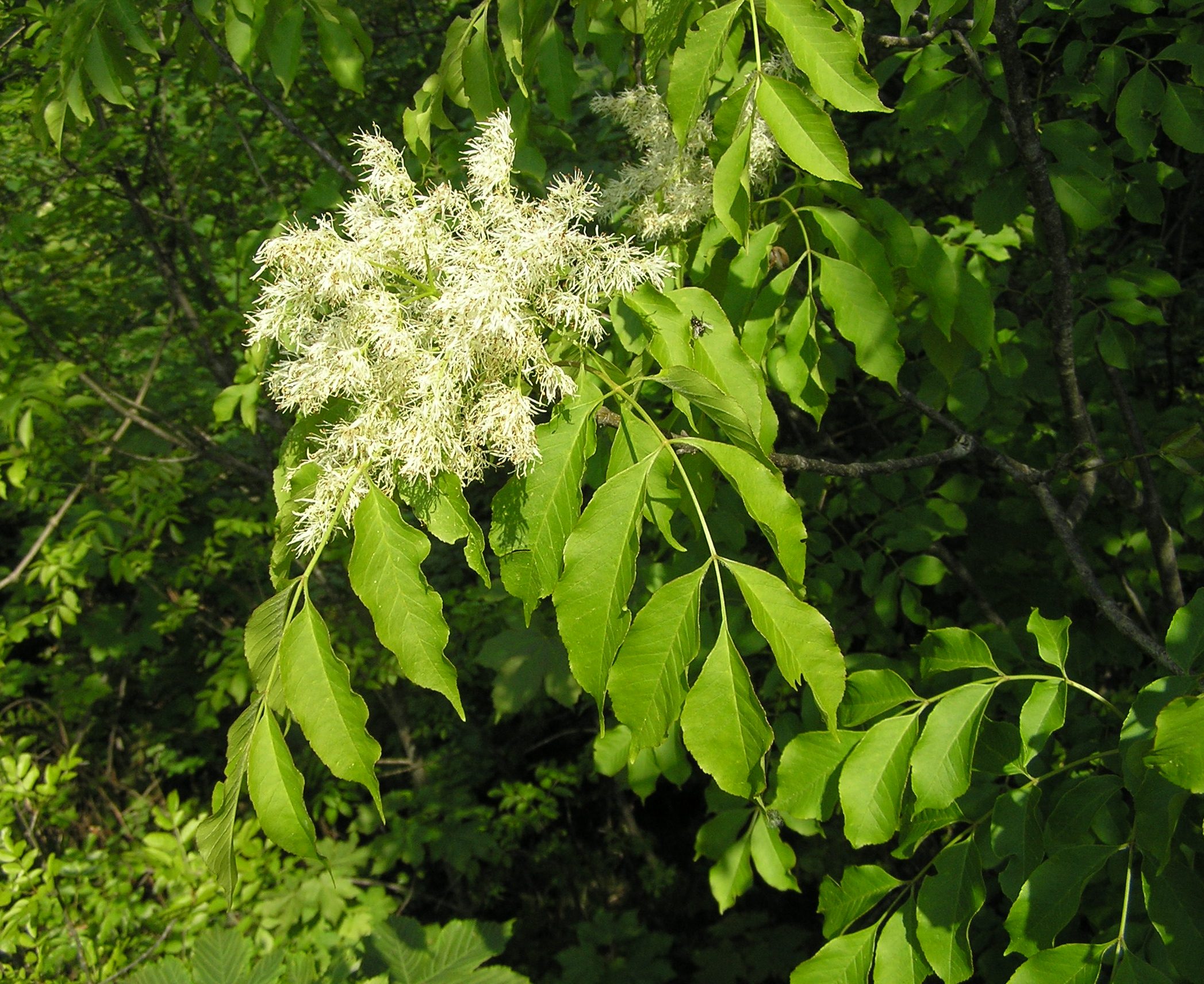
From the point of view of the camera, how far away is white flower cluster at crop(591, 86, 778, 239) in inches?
62.2

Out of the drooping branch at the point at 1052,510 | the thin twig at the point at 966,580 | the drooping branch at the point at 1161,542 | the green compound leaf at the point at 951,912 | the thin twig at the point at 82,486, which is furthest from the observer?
the thin twig at the point at 82,486

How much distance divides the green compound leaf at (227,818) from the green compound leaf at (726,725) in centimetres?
51

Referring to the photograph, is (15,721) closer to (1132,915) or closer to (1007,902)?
(1007,902)

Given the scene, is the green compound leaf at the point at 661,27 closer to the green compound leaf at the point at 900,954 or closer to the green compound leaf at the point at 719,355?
the green compound leaf at the point at 719,355

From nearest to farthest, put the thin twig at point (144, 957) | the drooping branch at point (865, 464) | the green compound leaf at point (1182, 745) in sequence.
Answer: the green compound leaf at point (1182, 745), the drooping branch at point (865, 464), the thin twig at point (144, 957)

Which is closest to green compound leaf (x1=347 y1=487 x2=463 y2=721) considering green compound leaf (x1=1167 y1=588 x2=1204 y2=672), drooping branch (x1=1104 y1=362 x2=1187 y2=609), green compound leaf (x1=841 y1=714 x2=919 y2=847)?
green compound leaf (x1=841 y1=714 x2=919 y2=847)

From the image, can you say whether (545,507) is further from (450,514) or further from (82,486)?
(82,486)

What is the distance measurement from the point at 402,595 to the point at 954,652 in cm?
82

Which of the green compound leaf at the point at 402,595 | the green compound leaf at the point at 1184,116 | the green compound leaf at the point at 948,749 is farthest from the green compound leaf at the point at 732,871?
the green compound leaf at the point at 1184,116

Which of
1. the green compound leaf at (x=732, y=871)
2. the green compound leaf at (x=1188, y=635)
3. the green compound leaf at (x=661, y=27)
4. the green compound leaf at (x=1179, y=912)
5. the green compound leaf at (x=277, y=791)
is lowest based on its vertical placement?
the green compound leaf at (x=732, y=871)

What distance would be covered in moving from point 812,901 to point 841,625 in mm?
1894

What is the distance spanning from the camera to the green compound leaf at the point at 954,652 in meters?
1.31

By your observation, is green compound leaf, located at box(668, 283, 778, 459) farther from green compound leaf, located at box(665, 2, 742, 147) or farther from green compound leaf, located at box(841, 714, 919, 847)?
green compound leaf, located at box(841, 714, 919, 847)

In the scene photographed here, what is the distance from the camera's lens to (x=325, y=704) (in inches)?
38.8
